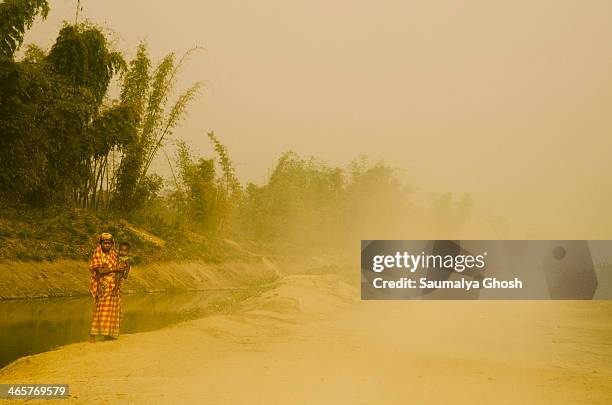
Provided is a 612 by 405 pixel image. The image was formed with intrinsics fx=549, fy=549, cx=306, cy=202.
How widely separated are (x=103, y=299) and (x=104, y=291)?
12 cm

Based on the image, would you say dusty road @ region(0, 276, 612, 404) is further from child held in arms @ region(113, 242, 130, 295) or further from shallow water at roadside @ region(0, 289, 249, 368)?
shallow water at roadside @ region(0, 289, 249, 368)

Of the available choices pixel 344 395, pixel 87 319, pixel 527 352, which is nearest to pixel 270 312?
pixel 87 319

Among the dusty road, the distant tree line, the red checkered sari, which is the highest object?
the distant tree line

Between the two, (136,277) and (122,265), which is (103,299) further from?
(136,277)

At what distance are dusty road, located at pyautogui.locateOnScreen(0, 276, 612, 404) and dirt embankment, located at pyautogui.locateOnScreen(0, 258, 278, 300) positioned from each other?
6.41 metres

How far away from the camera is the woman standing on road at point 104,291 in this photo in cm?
810

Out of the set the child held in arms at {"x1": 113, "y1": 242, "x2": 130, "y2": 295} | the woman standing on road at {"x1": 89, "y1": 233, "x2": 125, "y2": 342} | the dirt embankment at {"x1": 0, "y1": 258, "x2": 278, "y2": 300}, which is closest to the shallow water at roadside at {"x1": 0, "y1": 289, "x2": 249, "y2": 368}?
the dirt embankment at {"x1": 0, "y1": 258, "x2": 278, "y2": 300}

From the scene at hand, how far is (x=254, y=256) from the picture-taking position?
3172 centimetres

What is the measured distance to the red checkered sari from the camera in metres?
8.09

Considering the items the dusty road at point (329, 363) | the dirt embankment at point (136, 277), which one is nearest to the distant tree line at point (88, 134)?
the dirt embankment at point (136, 277)

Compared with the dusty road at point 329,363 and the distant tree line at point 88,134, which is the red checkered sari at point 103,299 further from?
the distant tree line at point 88,134

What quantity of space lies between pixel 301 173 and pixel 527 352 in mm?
41193

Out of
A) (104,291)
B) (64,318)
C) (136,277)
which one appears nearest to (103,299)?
(104,291)

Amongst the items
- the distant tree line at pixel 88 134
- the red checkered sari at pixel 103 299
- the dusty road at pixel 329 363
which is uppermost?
the distant tree line at pixel 88 134
